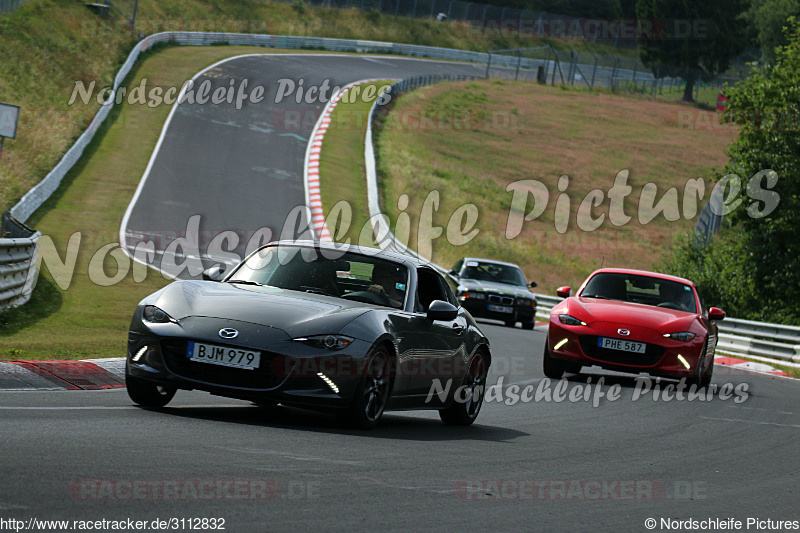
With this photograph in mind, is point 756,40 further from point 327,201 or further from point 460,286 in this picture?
point 460,286

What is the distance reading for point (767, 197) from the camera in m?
33.1

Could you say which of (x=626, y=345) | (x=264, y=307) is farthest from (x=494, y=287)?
(x=264, y=307)

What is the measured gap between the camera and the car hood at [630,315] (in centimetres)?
1486

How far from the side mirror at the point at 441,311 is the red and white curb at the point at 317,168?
68.2 ft

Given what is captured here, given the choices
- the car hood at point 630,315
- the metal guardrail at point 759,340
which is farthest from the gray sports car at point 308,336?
the metal guardrail at point 759,340

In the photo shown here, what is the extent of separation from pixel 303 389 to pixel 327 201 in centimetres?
3053

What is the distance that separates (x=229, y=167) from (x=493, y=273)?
48.5ft

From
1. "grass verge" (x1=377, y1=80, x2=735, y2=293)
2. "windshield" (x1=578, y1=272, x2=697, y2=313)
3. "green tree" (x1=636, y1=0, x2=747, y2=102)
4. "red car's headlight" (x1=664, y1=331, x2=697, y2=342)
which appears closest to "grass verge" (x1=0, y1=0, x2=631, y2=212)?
"grass verge" (x1=377, y1=80, x2=735, y2=293)

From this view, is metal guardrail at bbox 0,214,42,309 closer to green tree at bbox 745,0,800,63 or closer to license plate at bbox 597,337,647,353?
license plate at bbox 597,337,647,353

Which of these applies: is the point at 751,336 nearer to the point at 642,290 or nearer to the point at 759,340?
the point at 759,340

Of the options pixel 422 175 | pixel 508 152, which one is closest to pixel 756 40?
pixel 508 152

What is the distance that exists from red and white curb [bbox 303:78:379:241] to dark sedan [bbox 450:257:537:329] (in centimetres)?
466

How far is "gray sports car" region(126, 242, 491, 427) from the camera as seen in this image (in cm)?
804

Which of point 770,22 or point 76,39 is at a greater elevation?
point 770,22
